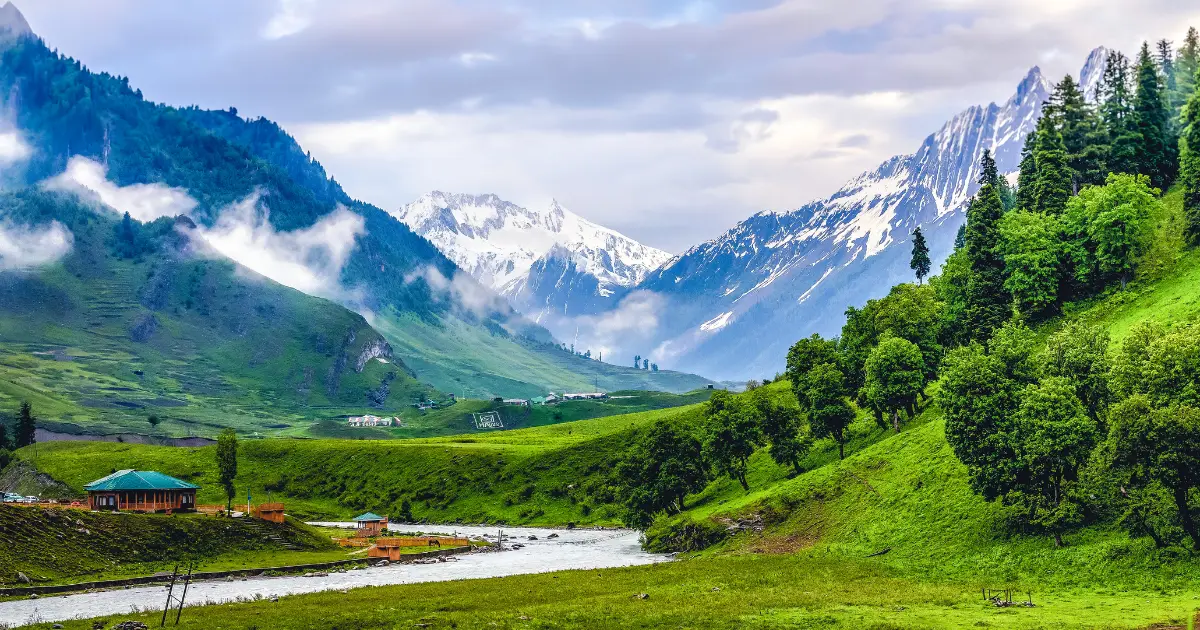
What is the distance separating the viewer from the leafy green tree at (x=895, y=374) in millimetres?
136875

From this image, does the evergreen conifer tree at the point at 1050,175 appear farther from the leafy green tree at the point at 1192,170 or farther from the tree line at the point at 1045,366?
the leafy green tree at the point at 1192,170

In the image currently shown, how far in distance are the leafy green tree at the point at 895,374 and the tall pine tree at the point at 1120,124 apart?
185 feet

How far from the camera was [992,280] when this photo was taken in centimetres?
14562

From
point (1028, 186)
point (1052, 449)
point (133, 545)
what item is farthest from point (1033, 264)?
point (133, 545)

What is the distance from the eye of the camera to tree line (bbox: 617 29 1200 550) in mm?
81500

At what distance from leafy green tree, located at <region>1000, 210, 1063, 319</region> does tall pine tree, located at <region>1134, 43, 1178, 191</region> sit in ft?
108

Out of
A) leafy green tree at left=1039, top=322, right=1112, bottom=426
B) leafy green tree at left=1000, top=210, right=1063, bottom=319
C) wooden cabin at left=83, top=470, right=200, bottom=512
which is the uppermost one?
leafy green tree at left=1000, top=210, right=1063, bottom=319

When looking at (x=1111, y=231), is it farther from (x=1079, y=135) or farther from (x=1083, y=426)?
(x=1083, y=426)

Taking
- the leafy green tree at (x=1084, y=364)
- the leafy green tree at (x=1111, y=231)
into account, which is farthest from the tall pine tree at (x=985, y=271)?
the leafy green tree at (x=1084, y=364)

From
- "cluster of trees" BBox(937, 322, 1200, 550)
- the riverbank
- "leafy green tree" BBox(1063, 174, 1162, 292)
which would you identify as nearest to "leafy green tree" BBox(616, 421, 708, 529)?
the riverbank

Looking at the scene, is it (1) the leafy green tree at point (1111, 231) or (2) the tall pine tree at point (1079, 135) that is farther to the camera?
(2) the tall pine tree at point (1079, 135)

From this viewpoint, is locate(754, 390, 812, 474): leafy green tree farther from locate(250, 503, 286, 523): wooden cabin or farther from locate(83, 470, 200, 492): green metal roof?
locate(83, 470, 200, 492): green metal roof

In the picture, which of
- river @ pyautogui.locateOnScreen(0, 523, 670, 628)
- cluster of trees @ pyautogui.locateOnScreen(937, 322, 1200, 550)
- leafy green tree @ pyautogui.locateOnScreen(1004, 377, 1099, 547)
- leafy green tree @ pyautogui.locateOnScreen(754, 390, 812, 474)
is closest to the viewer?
cluster of trees @ pyautogui.locateOnScreen(937, 322, 1200, 550)

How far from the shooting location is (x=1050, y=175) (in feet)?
524
